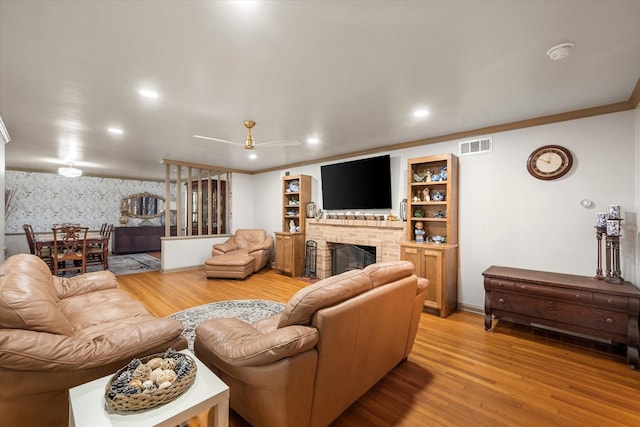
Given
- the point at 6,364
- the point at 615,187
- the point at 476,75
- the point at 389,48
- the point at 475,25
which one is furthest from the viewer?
the point at 615,187

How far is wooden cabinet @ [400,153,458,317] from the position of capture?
3566mm

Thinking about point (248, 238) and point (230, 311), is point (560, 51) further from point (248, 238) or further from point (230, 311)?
point (248, 238)

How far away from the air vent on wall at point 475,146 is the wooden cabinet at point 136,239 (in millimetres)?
7836

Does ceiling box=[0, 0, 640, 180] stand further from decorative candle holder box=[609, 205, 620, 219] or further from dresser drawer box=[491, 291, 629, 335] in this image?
dresser drawer box=[491, 291, 629, 335]

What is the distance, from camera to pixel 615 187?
283cm

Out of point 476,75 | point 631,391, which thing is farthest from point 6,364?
point 631,391

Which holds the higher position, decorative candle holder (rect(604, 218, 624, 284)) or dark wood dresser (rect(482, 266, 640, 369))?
decorative candle holder (rect(604, 218, 624, 284))

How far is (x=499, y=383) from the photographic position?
2180 mm

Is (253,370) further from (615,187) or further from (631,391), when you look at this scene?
(615,187)

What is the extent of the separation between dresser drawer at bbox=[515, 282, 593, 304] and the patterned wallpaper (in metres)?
10.6

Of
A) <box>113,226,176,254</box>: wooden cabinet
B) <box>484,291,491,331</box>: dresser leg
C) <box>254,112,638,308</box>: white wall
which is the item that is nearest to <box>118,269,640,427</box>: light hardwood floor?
<box>484,291,491,331</box>: dresser leg

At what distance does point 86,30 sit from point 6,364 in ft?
6.18

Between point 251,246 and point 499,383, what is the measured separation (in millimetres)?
5300

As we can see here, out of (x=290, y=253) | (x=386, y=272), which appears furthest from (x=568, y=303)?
(x=290, y=253)
